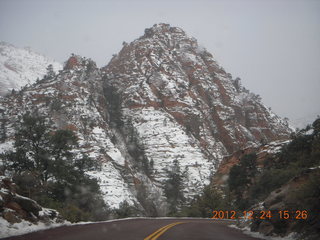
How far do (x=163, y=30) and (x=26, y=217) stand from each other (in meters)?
119

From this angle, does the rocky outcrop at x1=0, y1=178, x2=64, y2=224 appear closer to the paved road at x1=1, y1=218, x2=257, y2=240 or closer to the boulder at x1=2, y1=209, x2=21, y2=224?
the boulder at x1=2, y1=209, x2=21, y2=224

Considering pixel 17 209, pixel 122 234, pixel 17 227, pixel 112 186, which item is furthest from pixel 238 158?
pixel 17 227

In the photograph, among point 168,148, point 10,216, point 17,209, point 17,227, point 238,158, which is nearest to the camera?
point 17,227

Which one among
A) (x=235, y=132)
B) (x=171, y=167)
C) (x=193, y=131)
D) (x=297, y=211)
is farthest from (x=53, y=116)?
(x=297, y=211)

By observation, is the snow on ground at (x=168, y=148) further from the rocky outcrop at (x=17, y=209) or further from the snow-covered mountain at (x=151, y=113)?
the rocky outcrop at (x=17, y=209)

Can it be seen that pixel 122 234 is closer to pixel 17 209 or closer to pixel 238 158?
pixel 17 209

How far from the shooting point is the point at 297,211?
11.7m

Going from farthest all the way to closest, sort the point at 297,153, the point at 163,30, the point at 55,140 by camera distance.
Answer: the point at 163,30, the point at 55,140, the point at 297,153

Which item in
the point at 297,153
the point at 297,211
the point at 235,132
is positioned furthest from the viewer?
the point at 235,132

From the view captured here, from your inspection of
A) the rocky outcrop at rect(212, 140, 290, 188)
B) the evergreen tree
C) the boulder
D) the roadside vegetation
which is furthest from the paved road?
the evergreen tree

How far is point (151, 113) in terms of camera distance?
88312mm

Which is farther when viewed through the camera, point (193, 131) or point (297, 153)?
point (193, 131)

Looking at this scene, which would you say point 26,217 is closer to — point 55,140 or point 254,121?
point 55,140

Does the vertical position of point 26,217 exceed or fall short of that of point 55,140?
it falls short
